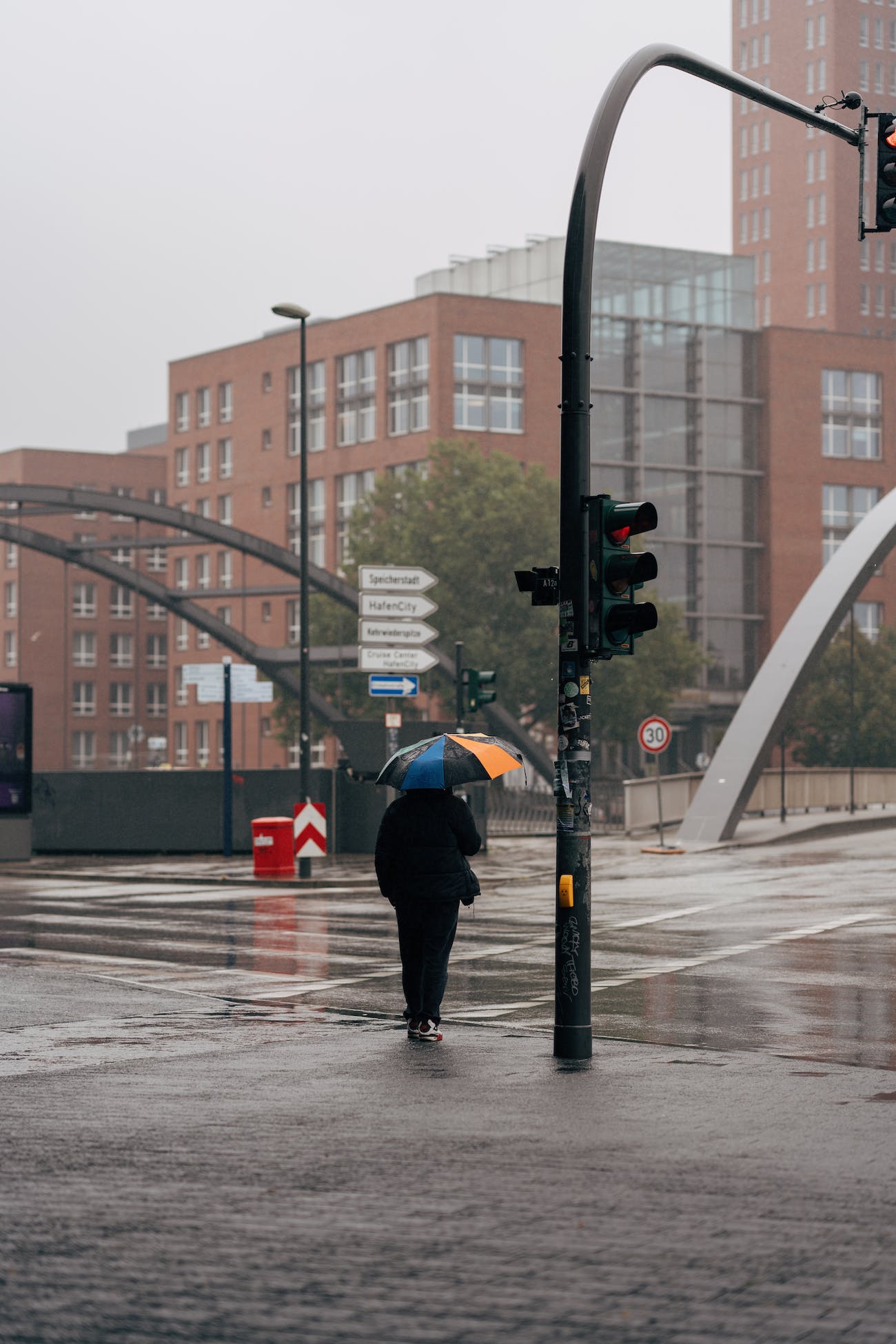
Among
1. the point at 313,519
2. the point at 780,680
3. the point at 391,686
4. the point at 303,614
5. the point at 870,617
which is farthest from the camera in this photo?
the point at 870,617

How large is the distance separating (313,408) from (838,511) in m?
26.5

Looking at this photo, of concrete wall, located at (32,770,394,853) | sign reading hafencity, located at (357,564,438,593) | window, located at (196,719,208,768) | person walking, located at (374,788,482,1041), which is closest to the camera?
person walking, located at (374,788,482,1041)

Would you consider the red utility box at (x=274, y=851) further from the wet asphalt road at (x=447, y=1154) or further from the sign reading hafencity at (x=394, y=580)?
the wet asphalt road at (x=447, y=1154)

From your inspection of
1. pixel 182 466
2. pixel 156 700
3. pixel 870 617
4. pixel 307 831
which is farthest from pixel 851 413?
pixel 307 831

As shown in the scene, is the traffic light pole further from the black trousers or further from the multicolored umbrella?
the black trousers

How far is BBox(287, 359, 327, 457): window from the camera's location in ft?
295

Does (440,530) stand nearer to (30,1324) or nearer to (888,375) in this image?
(888,375)

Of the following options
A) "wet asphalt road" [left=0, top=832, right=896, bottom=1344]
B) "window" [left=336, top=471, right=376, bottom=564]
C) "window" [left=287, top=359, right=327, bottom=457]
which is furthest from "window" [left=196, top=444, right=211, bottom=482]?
"wet asphalt road" [left=0, top=832, right=896, bottom=1344]

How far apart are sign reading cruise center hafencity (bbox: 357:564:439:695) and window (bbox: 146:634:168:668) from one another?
86630mm

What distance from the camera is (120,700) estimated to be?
112 metres

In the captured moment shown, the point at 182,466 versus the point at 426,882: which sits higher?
the point at 182,466

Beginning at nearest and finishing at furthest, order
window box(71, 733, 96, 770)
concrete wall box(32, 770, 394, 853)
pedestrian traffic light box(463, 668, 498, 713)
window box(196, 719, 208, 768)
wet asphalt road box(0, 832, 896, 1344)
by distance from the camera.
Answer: wet asphalt road box(0, 832, 896, 1344)
pedestrian traffic light box(463, 668, 498, 713)
concrete wall box(32, 770, 394, 853)
window box(196, 719, 208, 768)
window box(71, 733, 96, 770)

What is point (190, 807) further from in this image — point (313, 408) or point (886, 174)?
point (313, 408)

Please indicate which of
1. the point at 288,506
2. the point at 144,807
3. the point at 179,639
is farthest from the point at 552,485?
the point at 179,639
